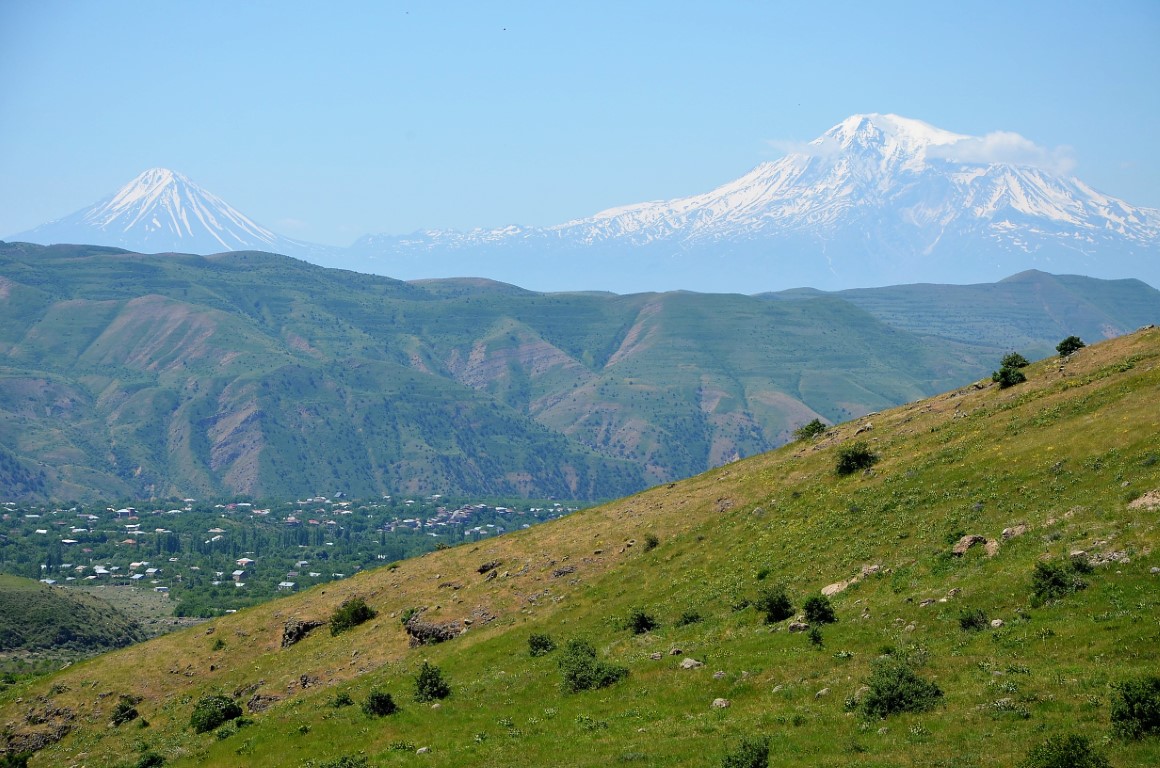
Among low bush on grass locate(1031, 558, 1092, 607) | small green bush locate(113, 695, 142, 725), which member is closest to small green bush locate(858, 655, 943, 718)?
low bush on grass locate(1031, 558, 1092, 607)

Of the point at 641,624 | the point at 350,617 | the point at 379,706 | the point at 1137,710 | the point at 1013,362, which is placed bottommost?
the point at 350,617

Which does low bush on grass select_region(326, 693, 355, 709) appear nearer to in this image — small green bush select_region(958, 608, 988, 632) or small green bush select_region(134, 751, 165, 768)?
small green bush select_region(134, 751, 165, 768)

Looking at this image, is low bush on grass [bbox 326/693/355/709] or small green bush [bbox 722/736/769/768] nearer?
small green bush [bbox 722/736/769/768]

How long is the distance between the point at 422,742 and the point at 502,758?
16.8 feet

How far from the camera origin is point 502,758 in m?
34.5

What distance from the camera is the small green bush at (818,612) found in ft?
135

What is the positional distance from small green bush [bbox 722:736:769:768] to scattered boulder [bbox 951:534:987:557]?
1779 cm

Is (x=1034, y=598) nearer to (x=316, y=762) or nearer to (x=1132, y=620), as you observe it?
(x=1132, y=620)

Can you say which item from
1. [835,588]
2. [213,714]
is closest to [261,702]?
[213,714]

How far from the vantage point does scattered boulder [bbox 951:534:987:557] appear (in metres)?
43.5

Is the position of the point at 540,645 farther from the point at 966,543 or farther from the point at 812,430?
the point at 812,430

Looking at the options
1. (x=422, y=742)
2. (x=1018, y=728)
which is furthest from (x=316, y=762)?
(x=1018, y=728)

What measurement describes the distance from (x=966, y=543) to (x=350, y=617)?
39781 millimetres

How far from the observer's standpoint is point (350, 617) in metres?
66.4
